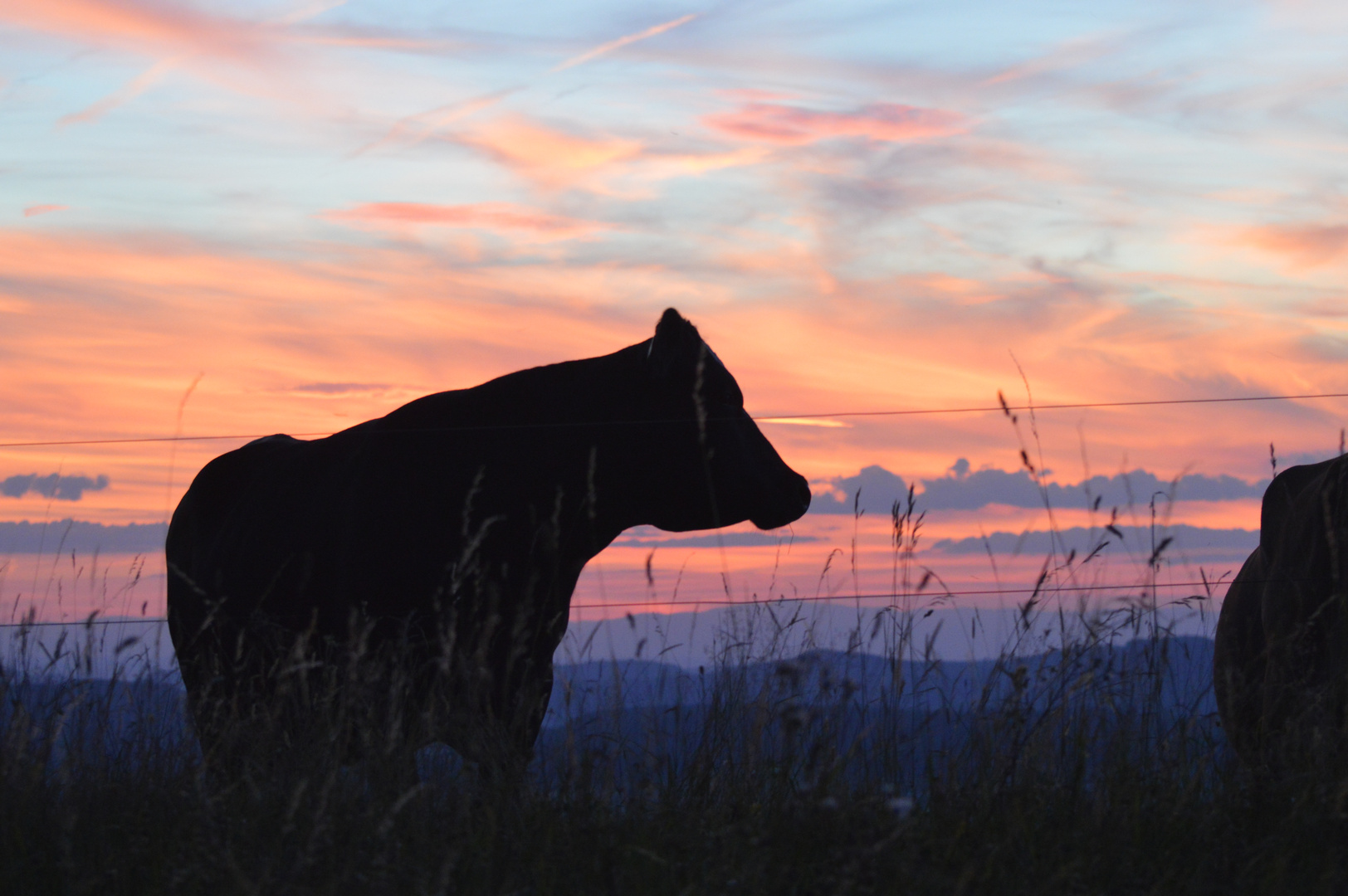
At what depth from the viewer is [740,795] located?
3758mm

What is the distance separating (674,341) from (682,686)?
153 cm

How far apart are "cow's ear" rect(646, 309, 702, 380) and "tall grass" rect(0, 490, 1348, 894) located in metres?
1.16

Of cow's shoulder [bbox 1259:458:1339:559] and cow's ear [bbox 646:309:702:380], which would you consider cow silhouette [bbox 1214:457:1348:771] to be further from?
cow's ear [bbox 646:309:702:380]

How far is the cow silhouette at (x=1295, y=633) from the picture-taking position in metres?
4.07

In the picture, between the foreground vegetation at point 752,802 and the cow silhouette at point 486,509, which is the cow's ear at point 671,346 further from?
the foreground vegetation at point 752,802

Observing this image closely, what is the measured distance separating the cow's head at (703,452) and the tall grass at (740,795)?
0.87 meters

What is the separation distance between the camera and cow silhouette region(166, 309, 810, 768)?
195 inches

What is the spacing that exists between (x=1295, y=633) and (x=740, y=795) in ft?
5.79

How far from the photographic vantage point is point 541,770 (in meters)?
3.80

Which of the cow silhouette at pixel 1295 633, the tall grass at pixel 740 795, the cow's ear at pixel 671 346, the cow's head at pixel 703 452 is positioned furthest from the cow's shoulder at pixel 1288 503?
the cow's ear at pixel 671 346

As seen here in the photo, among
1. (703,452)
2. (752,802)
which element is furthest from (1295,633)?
(703,452)

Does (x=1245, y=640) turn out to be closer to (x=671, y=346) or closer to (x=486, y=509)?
(x=671, y=346)

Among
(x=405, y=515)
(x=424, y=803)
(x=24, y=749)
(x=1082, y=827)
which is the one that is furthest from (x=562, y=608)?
(x=1082, y=827)

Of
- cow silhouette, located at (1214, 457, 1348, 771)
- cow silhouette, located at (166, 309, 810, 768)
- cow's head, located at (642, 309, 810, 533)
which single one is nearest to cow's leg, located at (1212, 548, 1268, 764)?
cow silhouette, located at (1214, 457, 1348, 771)
